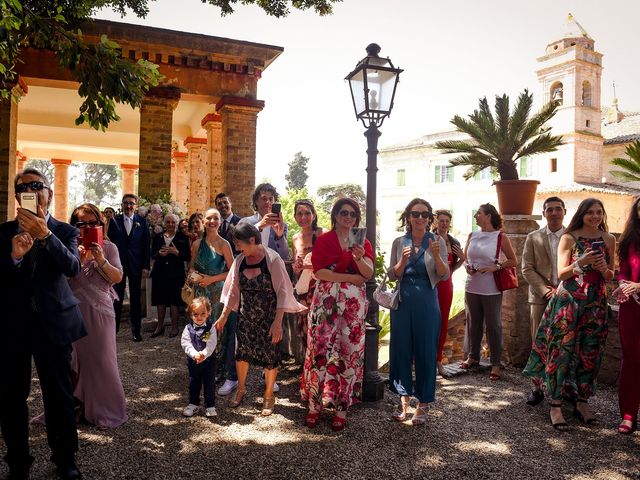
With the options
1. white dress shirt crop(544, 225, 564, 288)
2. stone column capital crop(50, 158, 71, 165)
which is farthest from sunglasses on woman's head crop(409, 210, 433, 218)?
stone column capital crop(50, 158, 71, 165)

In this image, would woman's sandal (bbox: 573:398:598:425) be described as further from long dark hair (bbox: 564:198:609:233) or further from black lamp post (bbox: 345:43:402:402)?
black lamp post (bbox: 345:43:402:402)

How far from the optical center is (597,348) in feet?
14.9

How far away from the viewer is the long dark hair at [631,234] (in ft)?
14.3

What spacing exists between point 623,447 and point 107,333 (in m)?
4.47

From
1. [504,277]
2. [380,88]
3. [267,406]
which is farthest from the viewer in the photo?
[504,277]

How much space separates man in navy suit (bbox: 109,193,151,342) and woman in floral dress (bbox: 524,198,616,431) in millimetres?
5943

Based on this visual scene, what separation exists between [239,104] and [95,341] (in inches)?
372

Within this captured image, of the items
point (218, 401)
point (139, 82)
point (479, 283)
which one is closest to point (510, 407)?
point (479, 283)

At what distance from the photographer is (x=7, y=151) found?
36.9 feet

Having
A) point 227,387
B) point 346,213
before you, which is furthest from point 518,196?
point 227,387

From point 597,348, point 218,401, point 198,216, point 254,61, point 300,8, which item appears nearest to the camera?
point 597,348

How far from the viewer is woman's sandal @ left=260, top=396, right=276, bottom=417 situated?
4.62 m

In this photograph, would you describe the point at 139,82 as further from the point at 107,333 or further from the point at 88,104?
the point at 107,333

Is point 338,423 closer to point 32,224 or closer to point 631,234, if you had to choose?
point 32,224
